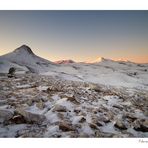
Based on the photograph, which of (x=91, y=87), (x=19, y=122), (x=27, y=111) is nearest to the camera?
(x=19, y=122)

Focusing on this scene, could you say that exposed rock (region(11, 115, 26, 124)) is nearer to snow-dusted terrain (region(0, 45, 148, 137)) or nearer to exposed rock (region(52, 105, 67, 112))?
snow-dusted terrain (region(0, 45, 148, 137))

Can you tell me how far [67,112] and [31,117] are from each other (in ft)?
3.01

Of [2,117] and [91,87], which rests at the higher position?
[91,87]

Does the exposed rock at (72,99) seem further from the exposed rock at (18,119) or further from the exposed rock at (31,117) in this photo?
the exposed rock at (18,119)

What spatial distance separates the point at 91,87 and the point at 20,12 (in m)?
3.19

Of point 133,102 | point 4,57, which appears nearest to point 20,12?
point 133,102

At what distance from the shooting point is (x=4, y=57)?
1182 centimetres

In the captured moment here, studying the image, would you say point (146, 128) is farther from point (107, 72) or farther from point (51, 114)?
point (107, 72)

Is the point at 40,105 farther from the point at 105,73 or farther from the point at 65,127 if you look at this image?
the point at 105,73

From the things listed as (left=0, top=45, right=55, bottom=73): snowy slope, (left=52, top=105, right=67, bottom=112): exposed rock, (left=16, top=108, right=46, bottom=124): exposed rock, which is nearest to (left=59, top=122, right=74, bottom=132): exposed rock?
(left=16, top=108, right=46, bottom=124): exposed rock

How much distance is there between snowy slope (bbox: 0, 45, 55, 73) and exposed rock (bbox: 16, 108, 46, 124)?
5199 mm

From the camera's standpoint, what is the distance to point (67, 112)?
539cm

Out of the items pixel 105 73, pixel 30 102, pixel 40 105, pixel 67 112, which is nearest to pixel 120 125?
pixel 67 112

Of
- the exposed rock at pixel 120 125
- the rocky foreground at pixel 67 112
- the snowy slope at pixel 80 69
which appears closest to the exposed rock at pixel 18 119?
the rocky foreground at pixel 67 112
